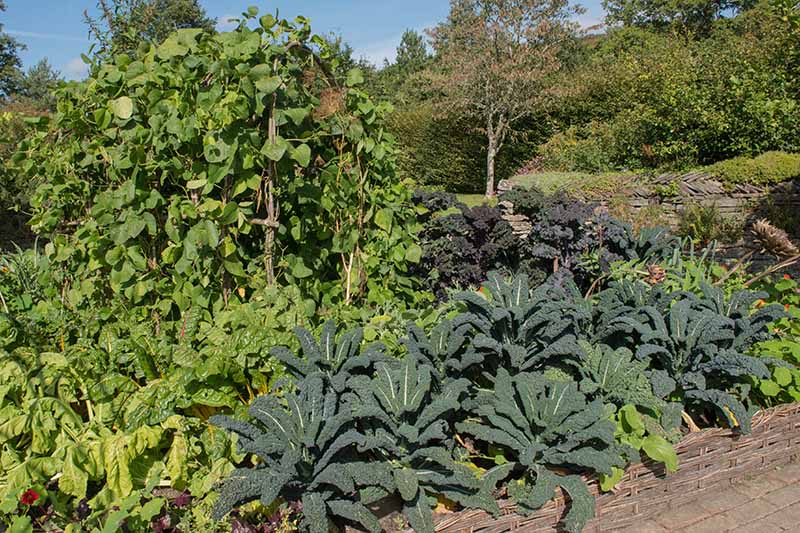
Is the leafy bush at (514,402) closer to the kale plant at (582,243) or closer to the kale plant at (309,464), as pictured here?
the kale plant at (309,464)

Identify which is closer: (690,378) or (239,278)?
(690,378)

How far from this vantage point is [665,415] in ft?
7.73

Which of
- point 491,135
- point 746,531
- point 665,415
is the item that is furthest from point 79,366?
point 491,135

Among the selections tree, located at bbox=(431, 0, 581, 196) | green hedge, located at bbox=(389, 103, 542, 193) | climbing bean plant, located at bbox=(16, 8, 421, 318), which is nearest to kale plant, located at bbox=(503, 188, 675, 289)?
climbing bean plant, located at bbox=(16, 8, 421, 318)

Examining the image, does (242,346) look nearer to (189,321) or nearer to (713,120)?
(189,321)

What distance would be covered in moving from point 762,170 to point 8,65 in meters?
22.9

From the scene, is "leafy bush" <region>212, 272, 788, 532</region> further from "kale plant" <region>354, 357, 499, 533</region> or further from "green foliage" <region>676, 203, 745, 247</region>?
"green foliage" <region>676, 203, 745, 247</region>

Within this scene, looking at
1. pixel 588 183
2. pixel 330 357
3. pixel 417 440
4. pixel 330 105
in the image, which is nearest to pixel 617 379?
pixel 417 440

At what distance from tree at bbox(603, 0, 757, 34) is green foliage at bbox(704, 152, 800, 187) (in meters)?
17.7

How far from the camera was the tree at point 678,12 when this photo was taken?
79.1 feet

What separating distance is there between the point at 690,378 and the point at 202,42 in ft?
8.26

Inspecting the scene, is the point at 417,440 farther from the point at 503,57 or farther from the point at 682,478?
the point at 503,57

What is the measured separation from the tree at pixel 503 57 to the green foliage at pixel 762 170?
280 inches

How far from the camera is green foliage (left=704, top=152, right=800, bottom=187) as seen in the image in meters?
8.31
